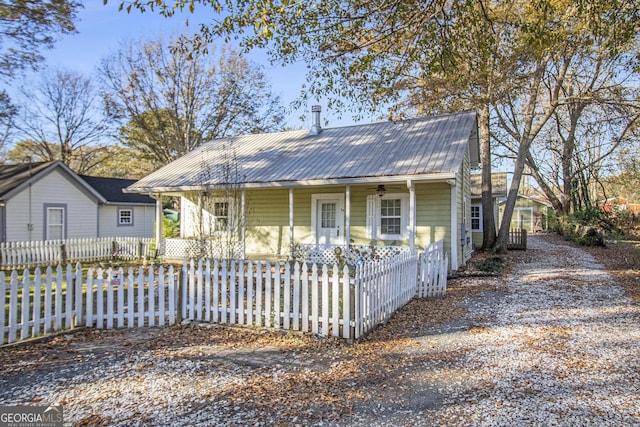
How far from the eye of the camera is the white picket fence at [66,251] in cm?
1477

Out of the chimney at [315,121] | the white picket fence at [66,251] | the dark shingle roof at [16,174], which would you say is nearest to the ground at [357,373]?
the white picket fence at [66,251]

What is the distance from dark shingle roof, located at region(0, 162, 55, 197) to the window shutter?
15074 mm

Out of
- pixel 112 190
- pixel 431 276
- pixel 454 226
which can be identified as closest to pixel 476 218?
pixel 454 226

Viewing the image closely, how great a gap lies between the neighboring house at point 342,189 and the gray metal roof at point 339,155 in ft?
0.14

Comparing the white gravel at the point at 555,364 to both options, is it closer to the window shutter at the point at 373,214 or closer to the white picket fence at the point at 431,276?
the white picket fence at the point at 431,276

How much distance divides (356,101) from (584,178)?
29.6 metres

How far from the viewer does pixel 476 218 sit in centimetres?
2220

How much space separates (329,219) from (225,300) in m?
8.71

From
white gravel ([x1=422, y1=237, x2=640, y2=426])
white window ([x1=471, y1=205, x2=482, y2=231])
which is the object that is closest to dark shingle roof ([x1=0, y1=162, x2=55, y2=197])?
white gravel ([x1=422, y1=237, x2=640, y2=426])

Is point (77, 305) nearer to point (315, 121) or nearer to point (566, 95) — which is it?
point (315, 121)

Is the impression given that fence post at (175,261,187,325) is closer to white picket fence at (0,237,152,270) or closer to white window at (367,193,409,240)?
white window at (367,193,409,240)

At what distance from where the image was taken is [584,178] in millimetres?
31375

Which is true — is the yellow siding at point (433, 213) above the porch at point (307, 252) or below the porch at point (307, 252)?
above

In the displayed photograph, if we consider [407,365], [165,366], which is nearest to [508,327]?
[407,365]
